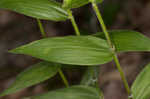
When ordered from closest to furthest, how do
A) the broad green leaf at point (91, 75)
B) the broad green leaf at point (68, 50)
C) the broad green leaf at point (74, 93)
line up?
the broad green leaf at point (68, 50)
the broad green leaf at point (74, 93)
the broad green leaf at point (91, 75)

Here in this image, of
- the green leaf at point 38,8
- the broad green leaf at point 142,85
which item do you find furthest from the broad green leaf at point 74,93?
the green leaf at point 38,8

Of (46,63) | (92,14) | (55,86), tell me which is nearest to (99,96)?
(46,63)

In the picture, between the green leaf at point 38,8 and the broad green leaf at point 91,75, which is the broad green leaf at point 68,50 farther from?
the broad green leaf at point 91,75

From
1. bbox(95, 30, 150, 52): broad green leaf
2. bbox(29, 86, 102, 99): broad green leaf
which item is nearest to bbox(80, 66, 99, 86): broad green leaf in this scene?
bbox(29, 86, 102, 99): broad green leaf

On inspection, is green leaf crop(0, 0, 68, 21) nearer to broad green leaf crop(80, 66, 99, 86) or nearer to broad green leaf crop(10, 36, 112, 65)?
broad green leaf crop(10, 36, 112, 65)

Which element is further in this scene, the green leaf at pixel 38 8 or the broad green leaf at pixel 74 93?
the broad green leaf at pixel 74 93

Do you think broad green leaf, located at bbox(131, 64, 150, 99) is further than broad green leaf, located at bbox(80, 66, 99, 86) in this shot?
No
